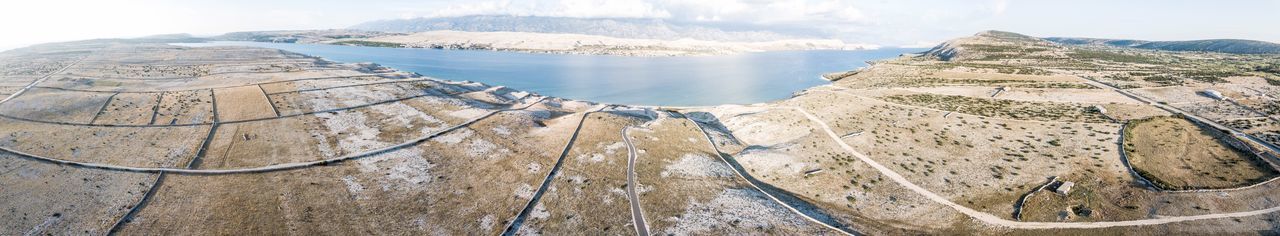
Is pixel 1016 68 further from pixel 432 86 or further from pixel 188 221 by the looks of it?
pixel 188 221

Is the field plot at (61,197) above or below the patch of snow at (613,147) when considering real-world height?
below

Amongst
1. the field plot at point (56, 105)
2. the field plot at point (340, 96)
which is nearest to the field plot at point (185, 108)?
the field plot at point (56, 105)

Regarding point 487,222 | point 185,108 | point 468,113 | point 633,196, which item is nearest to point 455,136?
point 468,113

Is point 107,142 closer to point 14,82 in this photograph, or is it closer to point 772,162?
point 14,82

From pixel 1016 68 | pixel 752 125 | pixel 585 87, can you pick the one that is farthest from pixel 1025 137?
pixel 585 87

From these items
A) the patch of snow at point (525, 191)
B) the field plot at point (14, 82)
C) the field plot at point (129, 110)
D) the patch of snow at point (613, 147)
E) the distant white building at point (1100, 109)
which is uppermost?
the field plot at point (14, 82)

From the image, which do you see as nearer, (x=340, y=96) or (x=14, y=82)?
(x=340, y=96)

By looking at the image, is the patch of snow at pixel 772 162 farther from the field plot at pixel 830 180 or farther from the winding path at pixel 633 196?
the winding path at pixel 633 196
